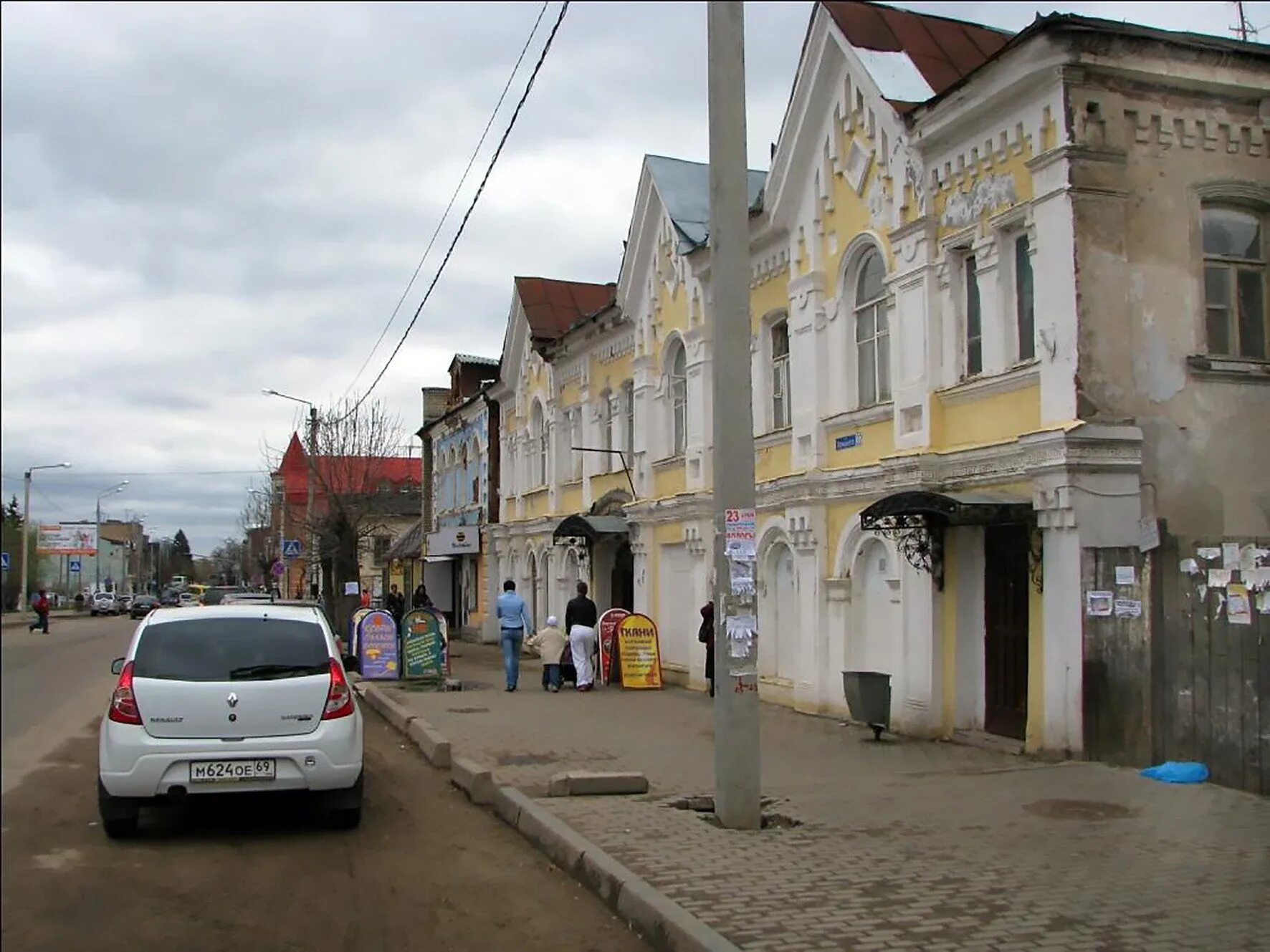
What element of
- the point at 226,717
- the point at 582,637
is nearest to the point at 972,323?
the point at 582,637

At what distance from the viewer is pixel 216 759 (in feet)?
27.0

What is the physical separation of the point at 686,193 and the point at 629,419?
5066 mm

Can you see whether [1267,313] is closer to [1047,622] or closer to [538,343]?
[1047,622]

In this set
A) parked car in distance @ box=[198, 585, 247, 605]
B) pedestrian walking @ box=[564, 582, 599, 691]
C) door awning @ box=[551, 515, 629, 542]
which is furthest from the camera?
door awning @ box=[551, 515, 629, 542]

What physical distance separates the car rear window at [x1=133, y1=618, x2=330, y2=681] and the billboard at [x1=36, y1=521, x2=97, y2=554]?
0.81 meters

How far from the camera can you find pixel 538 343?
30.1 metres

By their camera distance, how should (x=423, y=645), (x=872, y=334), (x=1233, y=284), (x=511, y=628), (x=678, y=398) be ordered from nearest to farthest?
(x=1233, y=284), (x=872, y=334), (x=511, y=628), (x=423, y=645), (x=678, y=398)

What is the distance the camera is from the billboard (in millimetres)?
6934

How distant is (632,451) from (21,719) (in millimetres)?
21649

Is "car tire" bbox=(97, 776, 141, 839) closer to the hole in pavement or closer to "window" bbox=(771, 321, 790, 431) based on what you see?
the hole in pavement

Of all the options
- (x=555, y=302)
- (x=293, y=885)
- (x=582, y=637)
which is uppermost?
(x=555, y=302)

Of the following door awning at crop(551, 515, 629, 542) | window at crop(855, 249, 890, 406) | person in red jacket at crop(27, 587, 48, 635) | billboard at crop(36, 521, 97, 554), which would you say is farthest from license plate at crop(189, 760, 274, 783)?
door awning at crop(551, 515, 629, 542)

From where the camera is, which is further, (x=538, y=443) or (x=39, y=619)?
(x=538, y=443)

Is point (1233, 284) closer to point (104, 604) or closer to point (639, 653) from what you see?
point (639, 653)
